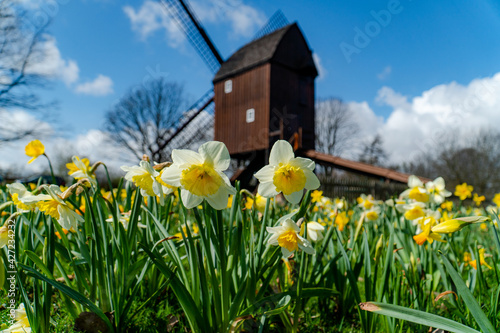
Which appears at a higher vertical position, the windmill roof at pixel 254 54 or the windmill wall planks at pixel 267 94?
the windmill roof at pixel 254 54

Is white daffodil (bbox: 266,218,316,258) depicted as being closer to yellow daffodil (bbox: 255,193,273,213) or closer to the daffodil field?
the daffodil field

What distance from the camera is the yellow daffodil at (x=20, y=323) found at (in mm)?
1153

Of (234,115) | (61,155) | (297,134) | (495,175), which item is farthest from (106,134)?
(495,175)

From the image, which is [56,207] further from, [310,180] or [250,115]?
[250,115]

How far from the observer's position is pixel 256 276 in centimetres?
122

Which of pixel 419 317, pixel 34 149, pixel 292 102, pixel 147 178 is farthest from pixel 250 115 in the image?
pixel 419 317

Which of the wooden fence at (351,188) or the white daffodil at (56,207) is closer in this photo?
the white daffodil at (56,207)

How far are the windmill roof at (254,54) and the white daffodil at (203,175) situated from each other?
40.4 feet

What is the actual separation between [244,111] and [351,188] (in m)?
5.64

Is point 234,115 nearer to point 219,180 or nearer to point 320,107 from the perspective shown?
point 219,180

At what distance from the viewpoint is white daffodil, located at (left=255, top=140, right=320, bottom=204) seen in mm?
943

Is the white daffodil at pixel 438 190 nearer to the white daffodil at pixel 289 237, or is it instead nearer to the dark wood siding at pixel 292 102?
the white daffodil at pixel 289 237

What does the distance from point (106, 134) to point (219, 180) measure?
2652cm

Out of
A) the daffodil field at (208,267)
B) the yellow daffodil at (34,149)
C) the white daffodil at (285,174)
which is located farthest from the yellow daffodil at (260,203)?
the yellow daffodil at (34,149)
